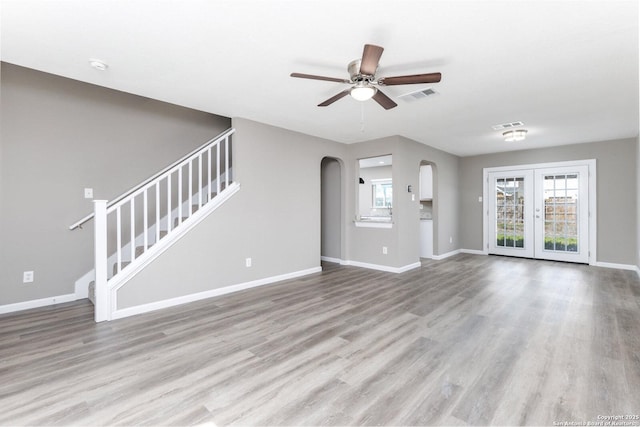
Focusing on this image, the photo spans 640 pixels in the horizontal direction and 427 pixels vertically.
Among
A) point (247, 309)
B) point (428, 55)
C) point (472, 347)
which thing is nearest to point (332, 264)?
point (247, 309)

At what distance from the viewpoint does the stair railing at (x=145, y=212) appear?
9.91ft

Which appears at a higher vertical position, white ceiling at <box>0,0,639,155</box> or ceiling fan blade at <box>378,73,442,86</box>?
white ceiling at <box>0,0,639,155</box>

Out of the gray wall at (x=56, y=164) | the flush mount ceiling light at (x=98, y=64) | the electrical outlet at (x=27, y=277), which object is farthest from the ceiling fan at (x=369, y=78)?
the electrical outlet at (x=27, y=277)

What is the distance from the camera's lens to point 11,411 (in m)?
1.67

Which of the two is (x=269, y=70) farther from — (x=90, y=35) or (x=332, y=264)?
(x=332, y=264)

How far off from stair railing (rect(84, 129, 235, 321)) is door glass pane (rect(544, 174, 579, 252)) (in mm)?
6448

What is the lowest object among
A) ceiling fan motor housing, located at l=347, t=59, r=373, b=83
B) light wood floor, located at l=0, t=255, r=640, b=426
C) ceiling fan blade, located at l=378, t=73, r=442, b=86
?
light wood floor, located at l=0, t=255, r=640, b=426

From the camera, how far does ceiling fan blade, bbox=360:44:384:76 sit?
6.66 ft

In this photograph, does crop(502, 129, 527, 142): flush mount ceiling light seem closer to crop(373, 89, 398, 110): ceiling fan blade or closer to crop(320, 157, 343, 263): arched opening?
crop(320, 157, 343, 263): arched opening

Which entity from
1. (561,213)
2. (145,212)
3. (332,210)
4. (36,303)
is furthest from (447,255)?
(36,303)

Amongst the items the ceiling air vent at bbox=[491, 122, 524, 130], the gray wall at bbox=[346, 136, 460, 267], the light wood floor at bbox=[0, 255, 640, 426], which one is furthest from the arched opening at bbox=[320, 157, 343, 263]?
the ceiling air vent at bbox=[491, 122, 524, 130]

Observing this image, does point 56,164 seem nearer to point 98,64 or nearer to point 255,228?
point 98,64

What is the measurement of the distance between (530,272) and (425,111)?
3484 mm

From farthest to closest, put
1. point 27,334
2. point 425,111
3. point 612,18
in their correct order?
point 425,111
point 27,334
point 612,18
